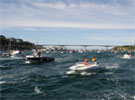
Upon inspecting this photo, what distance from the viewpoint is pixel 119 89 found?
17391mm

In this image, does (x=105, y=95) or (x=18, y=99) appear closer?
(x=18, y=99)

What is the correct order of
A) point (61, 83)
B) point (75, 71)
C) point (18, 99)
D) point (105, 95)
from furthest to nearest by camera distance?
point (75, 71) < point (61, 83) < point (105, 95) < point (18, 99)

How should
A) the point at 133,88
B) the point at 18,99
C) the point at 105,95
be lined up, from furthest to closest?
the point at 133,88
the point at 105,95
the point at 18,99

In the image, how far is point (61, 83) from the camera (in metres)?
19.8

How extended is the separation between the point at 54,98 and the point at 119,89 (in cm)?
654

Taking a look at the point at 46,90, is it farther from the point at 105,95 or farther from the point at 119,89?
the point at 119,89

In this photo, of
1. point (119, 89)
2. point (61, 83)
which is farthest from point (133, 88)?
point (61, 83)

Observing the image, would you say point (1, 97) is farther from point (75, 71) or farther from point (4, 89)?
point (75, 71)

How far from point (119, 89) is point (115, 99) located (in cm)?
304

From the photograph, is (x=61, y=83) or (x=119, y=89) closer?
(x=119, y=89)

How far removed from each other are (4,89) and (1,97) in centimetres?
235

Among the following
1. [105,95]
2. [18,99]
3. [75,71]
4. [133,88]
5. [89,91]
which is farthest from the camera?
[75,71]

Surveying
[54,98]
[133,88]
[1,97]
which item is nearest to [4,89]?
[1,97]

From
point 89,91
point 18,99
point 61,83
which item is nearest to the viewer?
point 18,99
